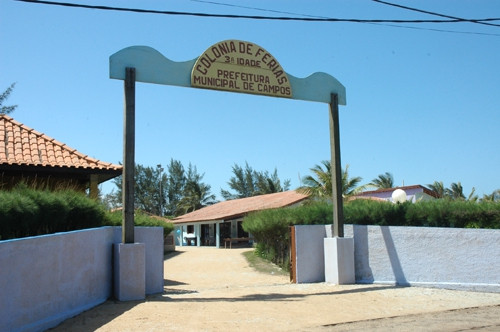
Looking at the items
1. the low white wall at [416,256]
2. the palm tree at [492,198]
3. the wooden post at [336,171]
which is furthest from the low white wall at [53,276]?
the palm tree at [492,198]

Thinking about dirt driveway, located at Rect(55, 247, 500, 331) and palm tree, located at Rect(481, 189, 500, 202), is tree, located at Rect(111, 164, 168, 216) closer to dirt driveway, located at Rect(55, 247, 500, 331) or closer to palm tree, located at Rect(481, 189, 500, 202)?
palm tree, located at Rect(481, 189, 500, 202)

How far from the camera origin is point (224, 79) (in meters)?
11.8

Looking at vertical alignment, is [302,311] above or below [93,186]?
below

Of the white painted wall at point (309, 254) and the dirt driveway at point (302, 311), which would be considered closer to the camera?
the dirt driveway at point (302, 311)

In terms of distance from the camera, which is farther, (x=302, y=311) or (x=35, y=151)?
(x=35, y=151)

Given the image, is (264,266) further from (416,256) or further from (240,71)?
(240,71)

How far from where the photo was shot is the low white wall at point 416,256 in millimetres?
12070

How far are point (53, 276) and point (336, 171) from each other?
25.9 feet

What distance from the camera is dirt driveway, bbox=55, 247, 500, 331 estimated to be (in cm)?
746

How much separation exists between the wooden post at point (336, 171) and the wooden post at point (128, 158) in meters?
5.38

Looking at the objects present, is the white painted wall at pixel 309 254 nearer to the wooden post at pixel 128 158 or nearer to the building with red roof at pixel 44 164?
the wooden post at pixel 128 158

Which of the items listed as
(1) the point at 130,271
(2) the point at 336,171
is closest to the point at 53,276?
(1) the point at 130,271

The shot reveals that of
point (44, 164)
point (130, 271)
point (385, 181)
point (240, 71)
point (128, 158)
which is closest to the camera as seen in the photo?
point (130, 271)

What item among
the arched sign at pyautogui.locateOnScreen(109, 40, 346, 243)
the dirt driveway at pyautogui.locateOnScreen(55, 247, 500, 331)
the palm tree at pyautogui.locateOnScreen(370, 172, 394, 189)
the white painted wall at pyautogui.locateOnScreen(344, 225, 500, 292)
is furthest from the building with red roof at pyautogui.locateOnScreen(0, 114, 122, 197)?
the palm tree at pyautogui.locateOnScreen(370, 172, 394, 189)
